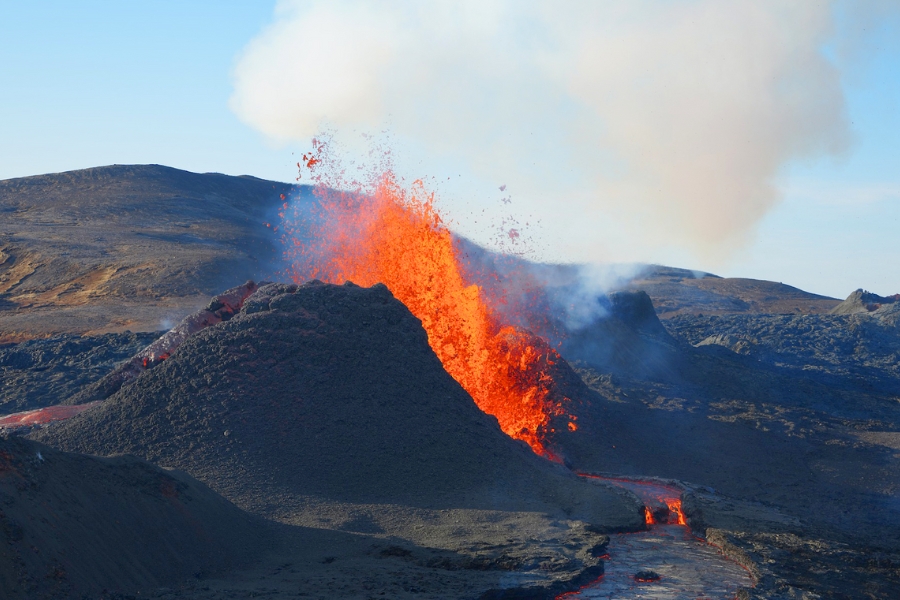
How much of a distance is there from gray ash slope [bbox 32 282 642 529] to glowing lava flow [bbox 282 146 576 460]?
4.02 meters

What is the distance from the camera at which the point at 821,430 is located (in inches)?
1088

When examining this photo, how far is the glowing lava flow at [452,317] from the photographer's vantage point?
74.9 ft

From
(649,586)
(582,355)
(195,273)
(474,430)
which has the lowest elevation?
(649,586)

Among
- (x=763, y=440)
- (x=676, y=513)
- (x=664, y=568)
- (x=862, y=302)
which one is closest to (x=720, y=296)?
(x=862, y=302)

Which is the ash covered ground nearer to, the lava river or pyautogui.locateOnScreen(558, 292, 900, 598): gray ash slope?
pyautogui.locateOnScreen(558, 292, 900, 598): gray ash slope

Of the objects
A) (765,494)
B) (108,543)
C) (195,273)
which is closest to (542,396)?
(765,494)

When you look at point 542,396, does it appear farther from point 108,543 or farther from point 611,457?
point 108,543

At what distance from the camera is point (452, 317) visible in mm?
23078

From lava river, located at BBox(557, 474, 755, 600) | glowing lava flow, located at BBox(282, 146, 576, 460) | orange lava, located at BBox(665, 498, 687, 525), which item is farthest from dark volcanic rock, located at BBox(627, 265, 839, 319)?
lava river, located at BBox(557, 474, 755, 600)

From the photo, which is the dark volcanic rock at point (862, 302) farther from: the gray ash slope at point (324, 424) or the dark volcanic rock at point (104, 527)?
the dark volcanic rock at point (104, 527)

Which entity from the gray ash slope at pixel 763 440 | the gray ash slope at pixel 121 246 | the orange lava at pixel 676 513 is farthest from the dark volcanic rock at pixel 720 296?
the orange lava at pixel 676 513

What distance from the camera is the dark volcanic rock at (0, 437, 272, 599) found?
951 cm

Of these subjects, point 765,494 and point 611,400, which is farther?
point 611,400

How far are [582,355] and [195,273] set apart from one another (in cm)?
2642
